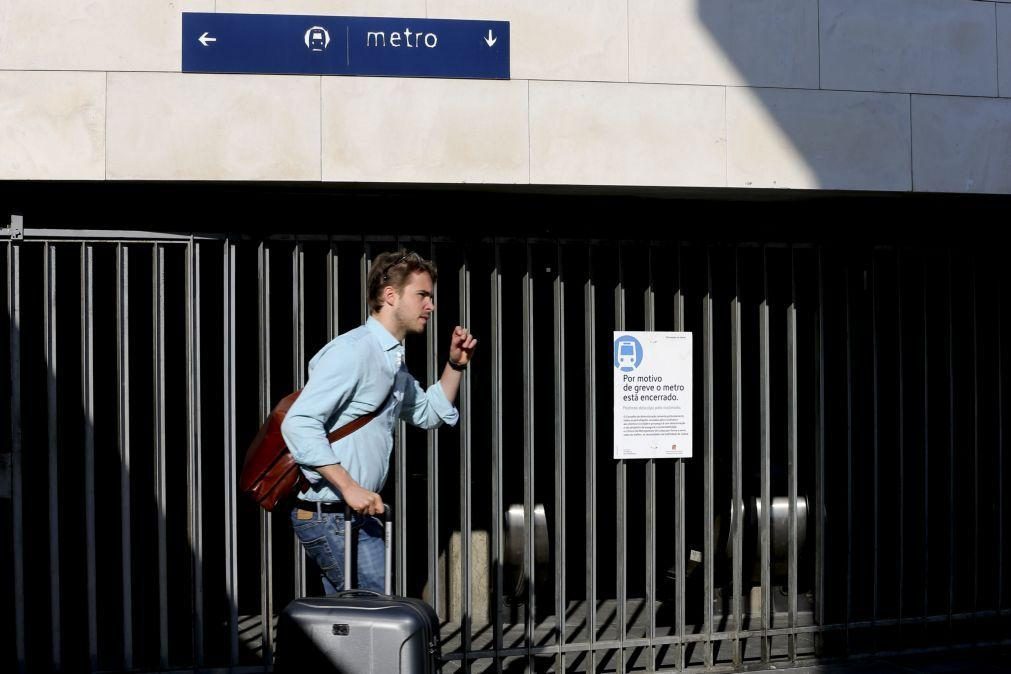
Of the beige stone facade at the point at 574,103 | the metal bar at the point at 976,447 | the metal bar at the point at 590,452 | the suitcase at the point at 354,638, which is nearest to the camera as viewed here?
the suitcase at the point at 354,638

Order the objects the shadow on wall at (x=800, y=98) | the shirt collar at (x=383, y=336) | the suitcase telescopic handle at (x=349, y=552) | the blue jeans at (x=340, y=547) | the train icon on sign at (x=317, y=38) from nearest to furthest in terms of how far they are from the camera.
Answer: the suitcase telescopic handle at (x=349, y=552) < the blue jeans at (x=340, y=547) < the shirt collar at (x=383, y=336) < the train icon on sign at (x=317, y=38) < the shadow on wall at (x=800, y=98)

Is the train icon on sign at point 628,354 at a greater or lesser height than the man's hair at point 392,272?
lesser

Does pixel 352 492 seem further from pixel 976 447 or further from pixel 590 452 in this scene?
pixel 976 447

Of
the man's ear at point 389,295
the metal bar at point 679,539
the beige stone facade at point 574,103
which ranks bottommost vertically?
the metal bar at point 679,539

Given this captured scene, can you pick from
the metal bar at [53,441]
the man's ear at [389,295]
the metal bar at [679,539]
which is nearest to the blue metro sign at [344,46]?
the metal bar at [53,441]

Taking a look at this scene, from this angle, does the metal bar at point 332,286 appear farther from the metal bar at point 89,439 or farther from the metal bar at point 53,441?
the metal bar at point 53,441

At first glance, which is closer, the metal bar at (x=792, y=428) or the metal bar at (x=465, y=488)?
the metal bar at (x=465, y=488)

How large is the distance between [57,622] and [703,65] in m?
4.16

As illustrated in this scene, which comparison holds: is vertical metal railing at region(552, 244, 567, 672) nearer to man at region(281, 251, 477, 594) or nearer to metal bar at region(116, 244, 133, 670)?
man at region(281, 251, 477, 594)

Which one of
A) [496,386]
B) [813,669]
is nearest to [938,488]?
[813,669]

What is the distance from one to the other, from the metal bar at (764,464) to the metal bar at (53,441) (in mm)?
3557

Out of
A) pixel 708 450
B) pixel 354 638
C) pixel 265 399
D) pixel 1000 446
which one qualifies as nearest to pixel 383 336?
pixel 354 638

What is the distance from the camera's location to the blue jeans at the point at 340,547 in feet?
14.0

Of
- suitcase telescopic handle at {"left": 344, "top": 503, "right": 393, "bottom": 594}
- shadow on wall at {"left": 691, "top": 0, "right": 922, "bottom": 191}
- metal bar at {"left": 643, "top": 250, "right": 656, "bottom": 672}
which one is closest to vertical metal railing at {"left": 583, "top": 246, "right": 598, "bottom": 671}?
metal bar at {"left": 643, "top": 250, "right": 656, "bottom": 672}
